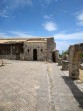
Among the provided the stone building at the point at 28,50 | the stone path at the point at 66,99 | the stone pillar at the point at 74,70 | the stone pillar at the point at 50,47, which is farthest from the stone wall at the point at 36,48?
the stone path at the point at 66,99

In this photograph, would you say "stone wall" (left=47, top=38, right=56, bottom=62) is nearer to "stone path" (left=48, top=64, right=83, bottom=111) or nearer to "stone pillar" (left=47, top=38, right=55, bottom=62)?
"stone pillar" (left=47, top=38, right=55, bottom=62)

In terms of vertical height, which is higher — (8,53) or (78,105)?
(8,53)

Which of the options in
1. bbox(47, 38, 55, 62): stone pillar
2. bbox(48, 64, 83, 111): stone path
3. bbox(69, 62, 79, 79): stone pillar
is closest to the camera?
bbox(48, 64, 83, 111): stone path

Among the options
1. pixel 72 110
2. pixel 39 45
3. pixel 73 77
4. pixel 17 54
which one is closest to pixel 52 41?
pixel 39 45

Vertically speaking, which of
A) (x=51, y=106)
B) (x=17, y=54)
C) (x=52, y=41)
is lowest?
(x=51, y=106)

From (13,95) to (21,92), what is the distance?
2.37ft

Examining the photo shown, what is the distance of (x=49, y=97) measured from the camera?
898cm

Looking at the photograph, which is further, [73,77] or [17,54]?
[17,54]

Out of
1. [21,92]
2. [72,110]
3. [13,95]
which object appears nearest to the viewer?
[72,110]

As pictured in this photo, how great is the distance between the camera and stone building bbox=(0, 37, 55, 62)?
3547cm

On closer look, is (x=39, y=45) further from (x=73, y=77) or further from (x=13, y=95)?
(x=13, y=95)

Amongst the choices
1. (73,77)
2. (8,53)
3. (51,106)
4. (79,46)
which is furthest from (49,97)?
(8,53)

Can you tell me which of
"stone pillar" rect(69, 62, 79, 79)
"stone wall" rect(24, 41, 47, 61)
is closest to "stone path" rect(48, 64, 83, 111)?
"stone pillar" rect(69, 62, 79, 79)

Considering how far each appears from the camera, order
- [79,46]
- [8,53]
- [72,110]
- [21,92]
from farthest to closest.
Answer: [8,53]
[79,46]
[21,92]
[72,110]
